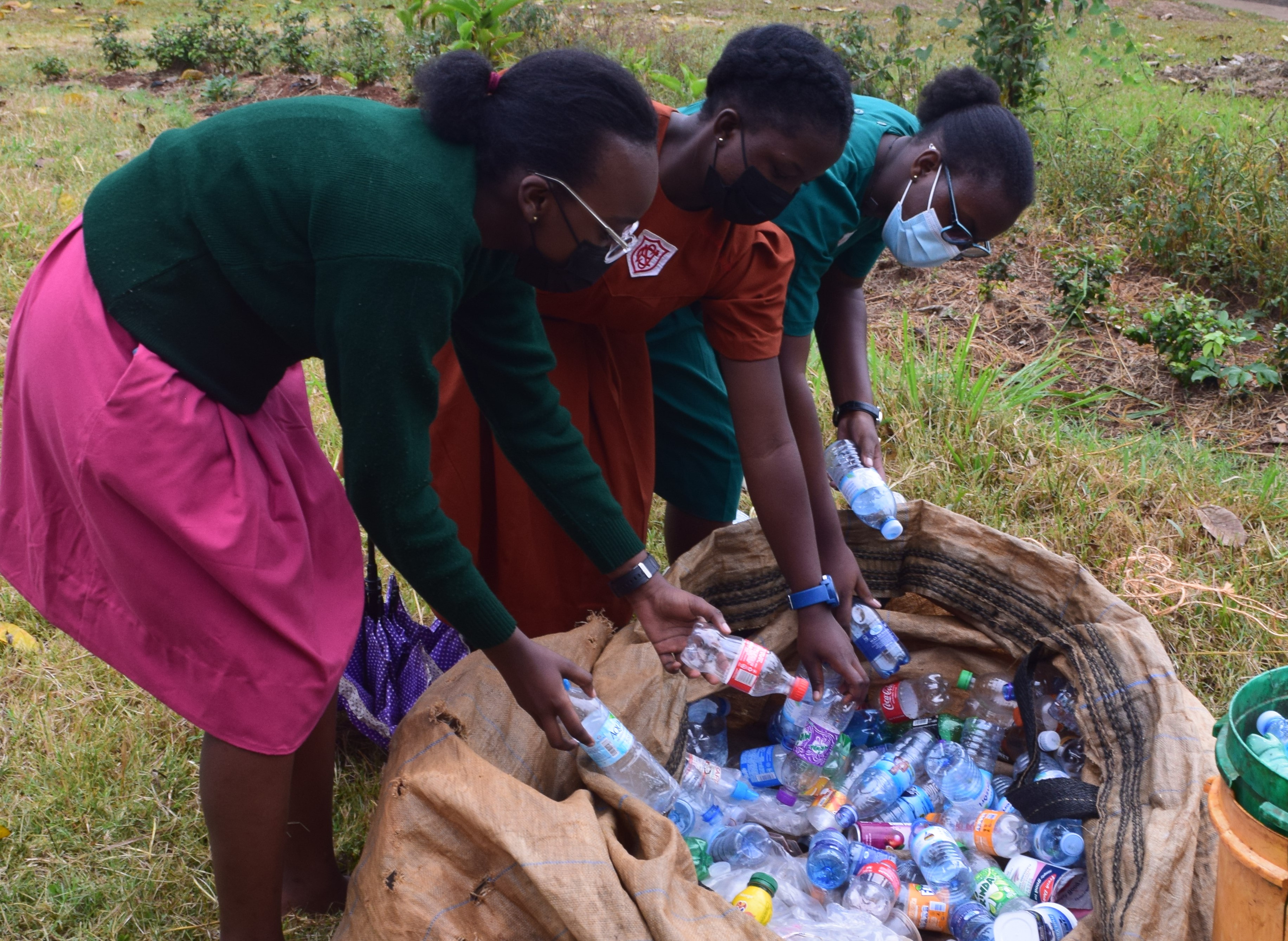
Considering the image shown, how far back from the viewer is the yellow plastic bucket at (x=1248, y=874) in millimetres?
1474

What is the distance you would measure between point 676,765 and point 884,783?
0.58 m

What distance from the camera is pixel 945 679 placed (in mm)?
2773

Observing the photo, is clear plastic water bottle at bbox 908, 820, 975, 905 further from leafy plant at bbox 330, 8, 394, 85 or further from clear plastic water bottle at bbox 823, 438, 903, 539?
leafy plant at bbox 330, 8, 394, 85

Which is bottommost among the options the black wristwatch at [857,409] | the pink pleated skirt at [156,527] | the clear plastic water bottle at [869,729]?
the clear plastic water bottle at [869,729]

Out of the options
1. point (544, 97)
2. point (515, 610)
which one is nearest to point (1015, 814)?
point (515, 610)

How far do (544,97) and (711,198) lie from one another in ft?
2.27

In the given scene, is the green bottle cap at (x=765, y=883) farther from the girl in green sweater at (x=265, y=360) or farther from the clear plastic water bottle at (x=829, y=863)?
the girl in green sweater at (x=265, y=360)

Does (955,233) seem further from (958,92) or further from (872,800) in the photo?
(872,800)

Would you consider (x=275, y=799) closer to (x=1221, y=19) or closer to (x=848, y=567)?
(x=848, y=567)

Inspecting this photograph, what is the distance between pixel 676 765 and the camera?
7.43 feet

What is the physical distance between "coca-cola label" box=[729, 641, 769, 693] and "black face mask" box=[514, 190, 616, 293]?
842 millimetres

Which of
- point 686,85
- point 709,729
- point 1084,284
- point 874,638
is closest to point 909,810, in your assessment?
point 874,638

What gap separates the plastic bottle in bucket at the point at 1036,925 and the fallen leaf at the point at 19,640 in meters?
2.64

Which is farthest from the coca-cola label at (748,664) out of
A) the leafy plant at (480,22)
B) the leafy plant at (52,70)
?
the leafy plant at (52,70)
